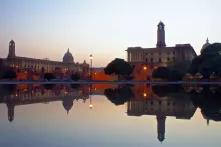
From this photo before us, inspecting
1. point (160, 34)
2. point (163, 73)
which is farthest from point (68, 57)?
point (163, 73)

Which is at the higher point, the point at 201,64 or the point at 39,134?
the point at 201,64

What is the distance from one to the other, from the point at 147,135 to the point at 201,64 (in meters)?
61.4

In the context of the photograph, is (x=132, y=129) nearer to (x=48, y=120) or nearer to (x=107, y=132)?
(x=107, y=132)

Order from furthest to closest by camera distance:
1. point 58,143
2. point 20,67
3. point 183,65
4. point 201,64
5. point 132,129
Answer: point 20,67
point 183,65
point 201,64
point 132,129
point 58,143

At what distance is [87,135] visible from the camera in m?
9.39

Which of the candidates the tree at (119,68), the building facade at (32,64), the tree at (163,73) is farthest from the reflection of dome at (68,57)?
the tree at (163,73)

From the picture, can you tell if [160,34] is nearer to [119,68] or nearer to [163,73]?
[163,73]

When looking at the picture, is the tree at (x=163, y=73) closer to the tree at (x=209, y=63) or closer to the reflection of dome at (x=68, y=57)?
the tree at (x=209, y=63)

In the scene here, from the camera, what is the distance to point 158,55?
111 metres

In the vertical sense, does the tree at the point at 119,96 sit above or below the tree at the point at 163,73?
below

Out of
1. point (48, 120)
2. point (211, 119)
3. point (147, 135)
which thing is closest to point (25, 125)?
point (48, 120)

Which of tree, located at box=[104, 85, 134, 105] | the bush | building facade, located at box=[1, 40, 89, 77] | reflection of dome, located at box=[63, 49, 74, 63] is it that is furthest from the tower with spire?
tree, located at box=[104, 85, 134, 105]

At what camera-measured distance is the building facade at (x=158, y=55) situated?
10612 cm

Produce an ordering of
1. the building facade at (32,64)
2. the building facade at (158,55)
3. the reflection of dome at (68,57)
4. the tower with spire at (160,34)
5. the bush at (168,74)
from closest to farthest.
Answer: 1. the bush at (168,74)
2. the building facade at (158,55)
3. the building facade at (32,64)
4. the tower with spire at (160,34)
5. the reflection of dome at (68,57)
